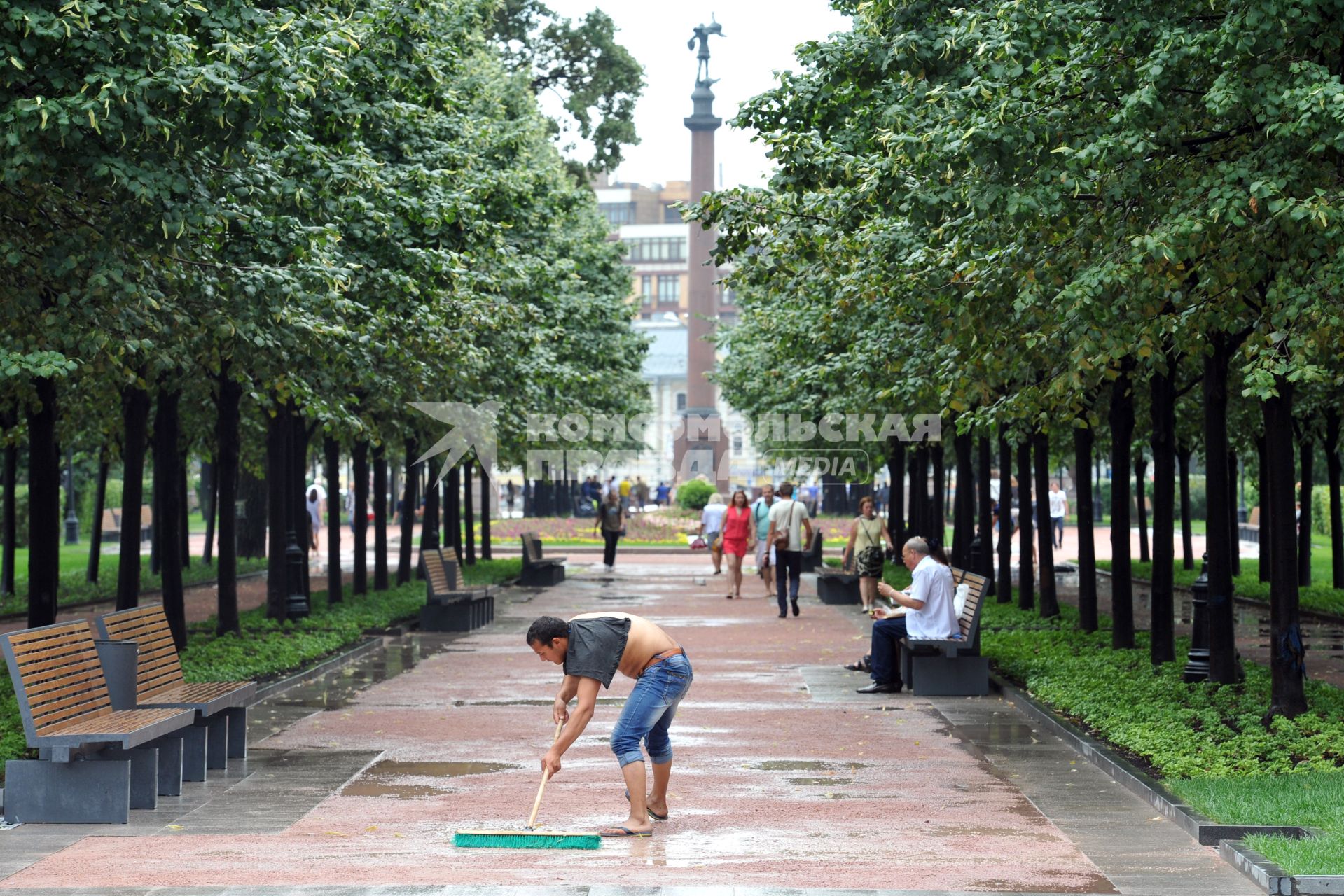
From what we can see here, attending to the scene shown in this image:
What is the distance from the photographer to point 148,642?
1055cm

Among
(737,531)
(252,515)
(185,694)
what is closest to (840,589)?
(737,531)

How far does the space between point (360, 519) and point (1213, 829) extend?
20.6m

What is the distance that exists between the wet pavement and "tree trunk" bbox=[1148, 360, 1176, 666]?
5.81 ft

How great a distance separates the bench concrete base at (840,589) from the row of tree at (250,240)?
582 centimetres

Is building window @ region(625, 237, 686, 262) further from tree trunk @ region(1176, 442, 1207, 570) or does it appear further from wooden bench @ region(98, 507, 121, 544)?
tree trunk @ region(1176, 442, 1207, 570)

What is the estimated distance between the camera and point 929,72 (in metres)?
15.7

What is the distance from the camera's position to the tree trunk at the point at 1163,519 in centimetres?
Result: 1538

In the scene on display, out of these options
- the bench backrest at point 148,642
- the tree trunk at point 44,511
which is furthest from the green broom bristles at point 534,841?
the tree trunk at point 44,511

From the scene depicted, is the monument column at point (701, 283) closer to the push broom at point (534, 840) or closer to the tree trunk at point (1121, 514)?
the tree trunk at point (1121, 514)

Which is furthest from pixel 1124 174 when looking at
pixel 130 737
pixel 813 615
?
pixel 813 615

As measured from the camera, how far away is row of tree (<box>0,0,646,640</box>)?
35.2 ft

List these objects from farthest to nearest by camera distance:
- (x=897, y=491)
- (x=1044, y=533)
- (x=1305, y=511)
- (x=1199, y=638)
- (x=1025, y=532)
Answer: (x=897, y=491) → (x=1305, y=511) → (x=1025, y=532) → (x=1044, y=533) → (x=1199, y=638)

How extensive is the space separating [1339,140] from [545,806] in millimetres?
5605

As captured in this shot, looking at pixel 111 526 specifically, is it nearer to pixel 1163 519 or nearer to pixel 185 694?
pixel 1163 519
